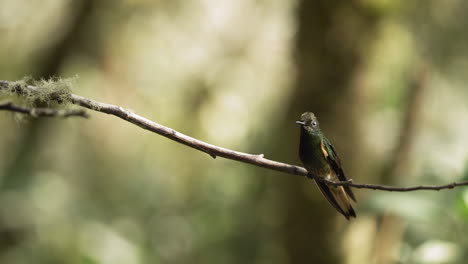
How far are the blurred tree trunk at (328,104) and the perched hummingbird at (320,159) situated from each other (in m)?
2.30

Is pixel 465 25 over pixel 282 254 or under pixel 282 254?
over

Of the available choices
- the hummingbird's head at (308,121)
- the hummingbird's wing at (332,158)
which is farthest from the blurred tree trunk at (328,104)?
the hummingbird's head at (308,121)

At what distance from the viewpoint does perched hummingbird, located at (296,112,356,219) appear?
1775 millimetres

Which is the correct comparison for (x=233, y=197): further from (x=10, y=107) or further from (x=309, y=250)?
(x=10, y=107)

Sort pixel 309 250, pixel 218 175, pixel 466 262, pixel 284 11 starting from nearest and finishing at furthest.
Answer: pixel 466 262 < pixel 309 250 < pixel 284 11 < pixel 218 175

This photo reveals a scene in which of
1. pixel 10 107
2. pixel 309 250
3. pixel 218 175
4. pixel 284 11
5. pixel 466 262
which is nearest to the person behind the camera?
pixel 10 107

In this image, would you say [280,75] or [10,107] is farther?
[280,75]

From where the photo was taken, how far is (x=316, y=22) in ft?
14.3

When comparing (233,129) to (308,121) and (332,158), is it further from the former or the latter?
(308,121)

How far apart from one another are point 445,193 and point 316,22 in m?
1.71

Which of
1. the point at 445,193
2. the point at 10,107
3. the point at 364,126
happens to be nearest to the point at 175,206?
the point at 364,126

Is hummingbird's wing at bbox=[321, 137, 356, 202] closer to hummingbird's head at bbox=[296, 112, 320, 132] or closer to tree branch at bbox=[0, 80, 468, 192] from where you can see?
hummingbird's head at bbox=[296, 112, 320, 132]

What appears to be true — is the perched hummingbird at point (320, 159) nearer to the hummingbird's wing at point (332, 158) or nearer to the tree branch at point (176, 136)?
the hummingbird's wing at point (332, 158)

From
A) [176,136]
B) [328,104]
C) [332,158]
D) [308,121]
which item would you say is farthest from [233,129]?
[176,136]
